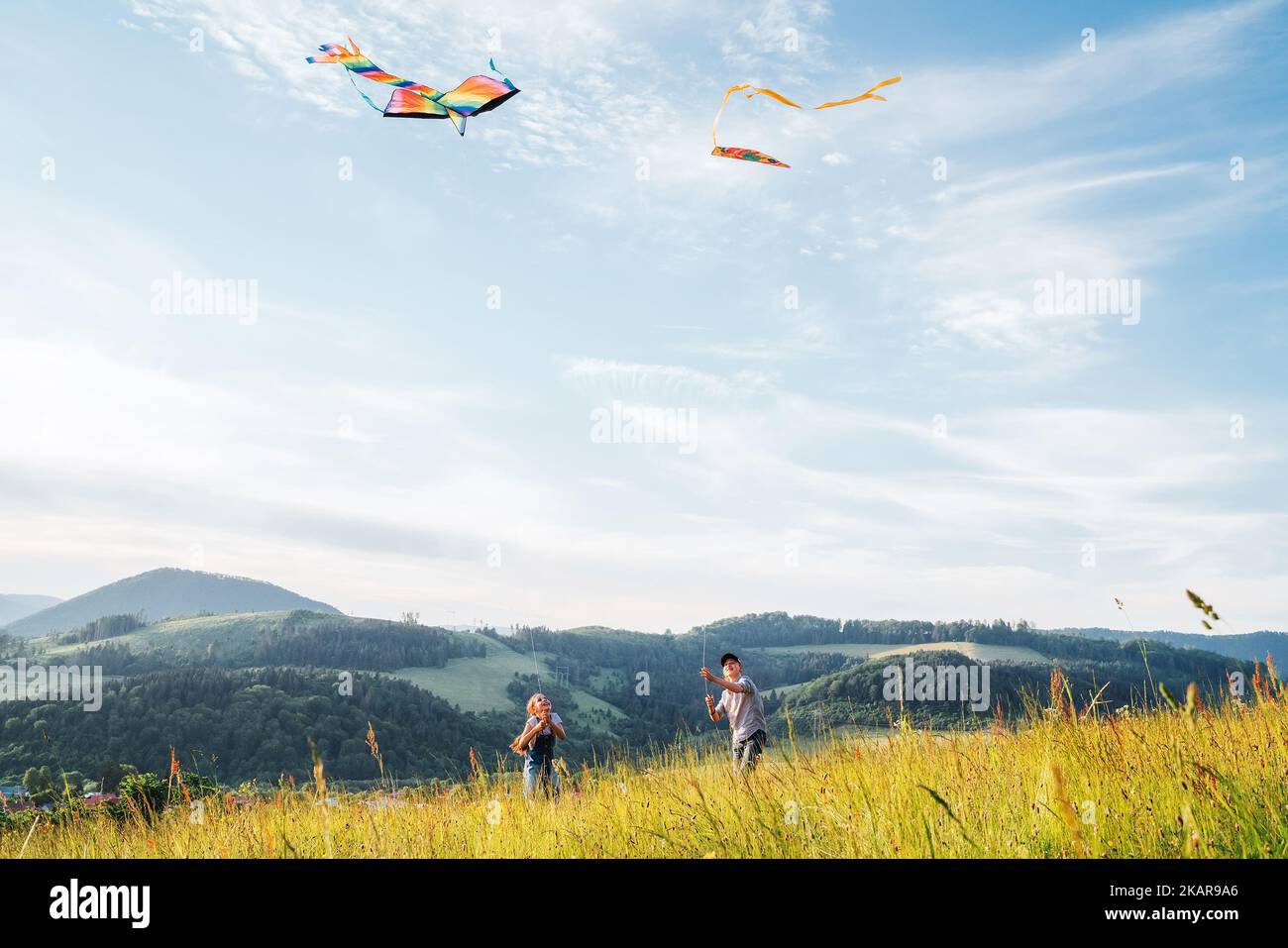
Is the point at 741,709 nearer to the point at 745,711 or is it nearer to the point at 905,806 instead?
the point at 745,711

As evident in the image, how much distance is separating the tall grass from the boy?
9.04 ft

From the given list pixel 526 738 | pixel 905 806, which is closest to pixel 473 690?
pixel 526 738

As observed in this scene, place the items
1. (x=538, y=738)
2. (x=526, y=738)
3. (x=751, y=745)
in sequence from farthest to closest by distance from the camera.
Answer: (x=538, y=738)
(x=526, y=738)
(x=751, y=745)

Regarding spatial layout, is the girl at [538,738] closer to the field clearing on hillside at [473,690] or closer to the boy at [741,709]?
the boy at [741,709]

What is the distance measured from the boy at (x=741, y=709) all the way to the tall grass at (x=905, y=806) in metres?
2.76

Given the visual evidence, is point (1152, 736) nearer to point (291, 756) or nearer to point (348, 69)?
point (348, 69)

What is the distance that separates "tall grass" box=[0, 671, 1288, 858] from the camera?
3.69 meters

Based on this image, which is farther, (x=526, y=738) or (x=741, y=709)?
(x=526, y=738)

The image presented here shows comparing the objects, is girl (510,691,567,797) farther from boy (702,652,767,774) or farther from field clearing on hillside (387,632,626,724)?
field clearing on hillside (387,632,626,724)

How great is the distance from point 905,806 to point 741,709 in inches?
253

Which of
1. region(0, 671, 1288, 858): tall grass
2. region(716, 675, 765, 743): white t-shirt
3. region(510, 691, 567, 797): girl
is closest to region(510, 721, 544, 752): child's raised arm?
region(510, 691, 567, 797): girl

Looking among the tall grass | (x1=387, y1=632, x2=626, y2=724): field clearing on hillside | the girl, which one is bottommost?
(x1=387, y1=632, x2=626, y2=724): field clearing on hillside

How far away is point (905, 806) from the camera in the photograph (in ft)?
14.3

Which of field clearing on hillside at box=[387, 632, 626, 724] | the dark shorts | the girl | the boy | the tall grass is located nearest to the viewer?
the tall grass
